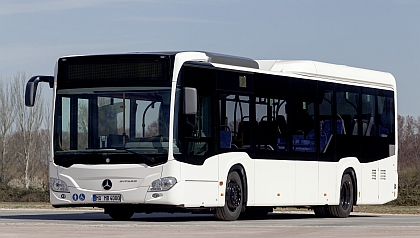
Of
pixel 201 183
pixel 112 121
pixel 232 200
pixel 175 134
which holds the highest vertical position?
pixel 112 121

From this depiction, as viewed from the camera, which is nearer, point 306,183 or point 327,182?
point 306,183

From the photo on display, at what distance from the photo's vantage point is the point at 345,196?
25469 millimetres

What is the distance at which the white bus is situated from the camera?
1942cm

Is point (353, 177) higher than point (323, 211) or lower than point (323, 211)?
higher

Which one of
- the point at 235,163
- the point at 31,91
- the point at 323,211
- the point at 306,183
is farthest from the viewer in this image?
the point at 323,211

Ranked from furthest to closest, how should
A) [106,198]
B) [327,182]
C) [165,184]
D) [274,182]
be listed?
[327,182] < [274,182] < [106,198] < [165,184]

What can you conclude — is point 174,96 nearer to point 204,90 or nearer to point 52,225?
point 204,90

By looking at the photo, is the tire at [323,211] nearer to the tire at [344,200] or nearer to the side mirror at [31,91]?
the tire at [344,200]

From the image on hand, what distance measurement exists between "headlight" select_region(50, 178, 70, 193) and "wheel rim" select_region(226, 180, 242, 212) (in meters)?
3.17

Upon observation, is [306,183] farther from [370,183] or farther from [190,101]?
[190,101]

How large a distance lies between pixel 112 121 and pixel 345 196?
7937mm

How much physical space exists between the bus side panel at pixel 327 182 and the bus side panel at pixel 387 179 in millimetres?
2364

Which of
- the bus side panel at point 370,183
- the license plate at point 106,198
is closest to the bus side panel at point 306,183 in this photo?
Result: the bus side panel at point 370,183

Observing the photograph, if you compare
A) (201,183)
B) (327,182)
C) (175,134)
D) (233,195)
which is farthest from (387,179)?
(175,134)
